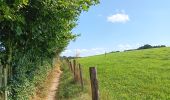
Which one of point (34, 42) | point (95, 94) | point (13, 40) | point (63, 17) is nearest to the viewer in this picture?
point (95, 94)

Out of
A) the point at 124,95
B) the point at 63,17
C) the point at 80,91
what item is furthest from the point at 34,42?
the point at 124,95

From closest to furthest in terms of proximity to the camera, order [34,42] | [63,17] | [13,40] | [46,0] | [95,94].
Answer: [95,94] < [46,0] < [13,40] < [63,17] < [34,42]

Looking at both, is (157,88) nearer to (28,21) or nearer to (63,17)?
(63,17)

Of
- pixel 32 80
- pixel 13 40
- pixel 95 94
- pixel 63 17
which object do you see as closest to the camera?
pixel 95 94

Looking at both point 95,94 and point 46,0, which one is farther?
point 46,0

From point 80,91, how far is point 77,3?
22.5 feet

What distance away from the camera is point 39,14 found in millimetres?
17125

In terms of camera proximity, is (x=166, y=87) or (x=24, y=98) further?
(x=166, y=87)

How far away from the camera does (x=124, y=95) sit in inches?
857

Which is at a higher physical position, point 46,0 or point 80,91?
point 46,0

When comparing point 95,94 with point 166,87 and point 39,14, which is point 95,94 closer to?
point 39,14

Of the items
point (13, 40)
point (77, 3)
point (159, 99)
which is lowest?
point (159, 99)

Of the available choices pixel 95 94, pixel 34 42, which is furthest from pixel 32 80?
pixel 95 94

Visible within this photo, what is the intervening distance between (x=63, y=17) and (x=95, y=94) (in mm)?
8386
